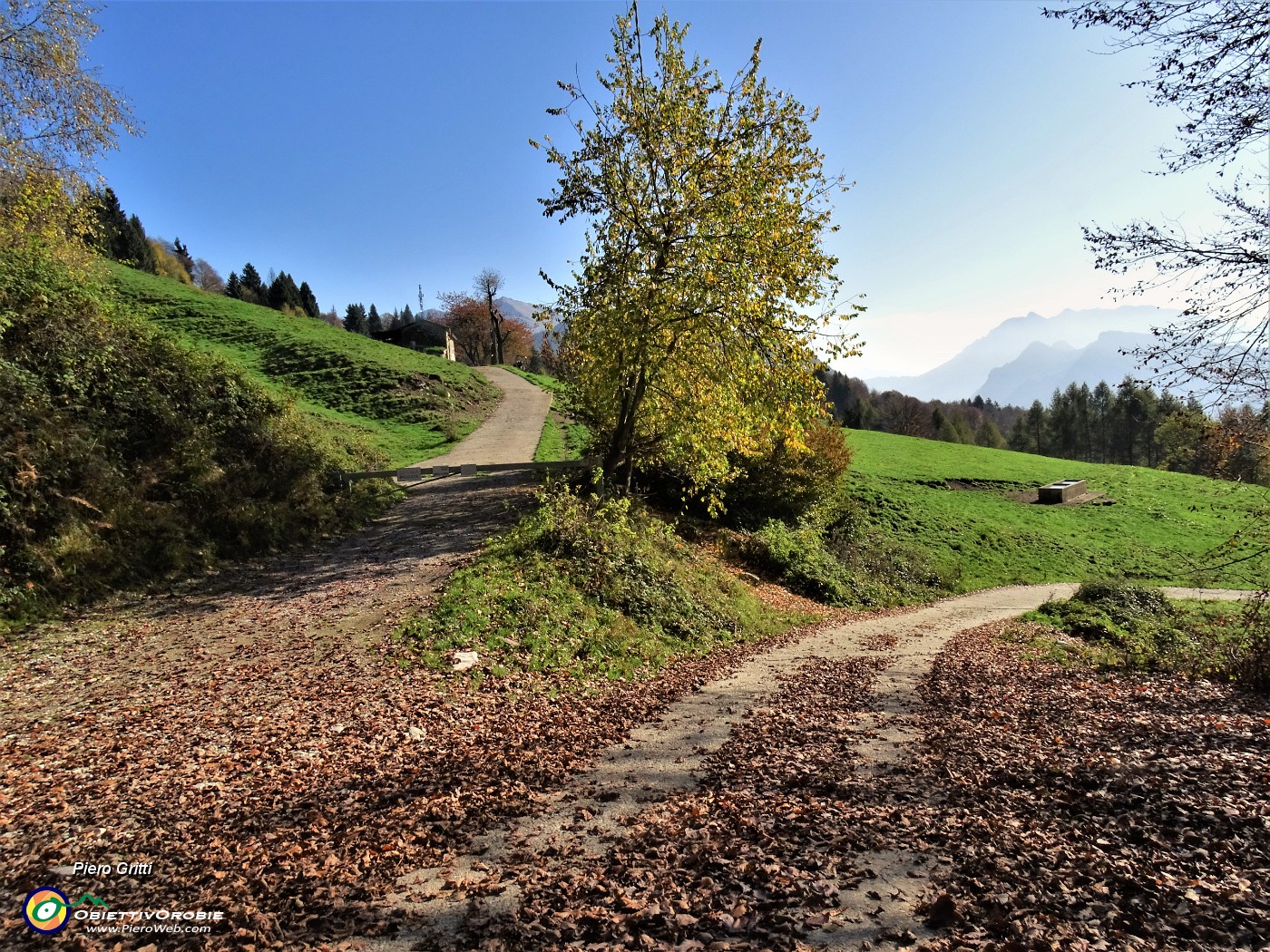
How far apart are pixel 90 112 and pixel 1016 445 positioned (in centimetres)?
10351

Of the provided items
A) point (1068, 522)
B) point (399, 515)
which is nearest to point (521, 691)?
point (399, 515)

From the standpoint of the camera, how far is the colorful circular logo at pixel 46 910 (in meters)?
3.62

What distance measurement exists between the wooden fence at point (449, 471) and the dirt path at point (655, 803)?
33.4 feet

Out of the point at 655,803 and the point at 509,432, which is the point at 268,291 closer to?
the point at 509,432

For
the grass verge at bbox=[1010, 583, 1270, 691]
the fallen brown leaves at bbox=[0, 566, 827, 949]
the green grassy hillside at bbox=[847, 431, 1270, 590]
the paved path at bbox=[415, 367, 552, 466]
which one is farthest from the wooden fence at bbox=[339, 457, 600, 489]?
the green grassy hillside at bbox=[847, 431, 1270, 590]

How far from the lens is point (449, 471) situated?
850 inches

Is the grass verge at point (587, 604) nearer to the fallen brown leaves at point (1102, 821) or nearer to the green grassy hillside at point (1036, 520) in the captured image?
the fallen brown leaves at point (1102, 821)

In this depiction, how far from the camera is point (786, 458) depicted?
20875mm

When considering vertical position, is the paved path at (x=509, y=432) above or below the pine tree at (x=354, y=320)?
below

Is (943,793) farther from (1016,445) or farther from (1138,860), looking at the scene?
(1016,445)

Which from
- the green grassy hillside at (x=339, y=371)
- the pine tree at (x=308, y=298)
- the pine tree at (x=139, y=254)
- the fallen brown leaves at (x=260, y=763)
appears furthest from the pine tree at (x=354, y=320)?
the fallen brown leaves at (x=260, y=763)

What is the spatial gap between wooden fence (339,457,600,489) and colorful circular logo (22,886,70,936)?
47.2ft

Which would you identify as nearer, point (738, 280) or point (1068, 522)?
point (738, 280)

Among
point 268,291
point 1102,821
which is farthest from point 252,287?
point 1102,821
